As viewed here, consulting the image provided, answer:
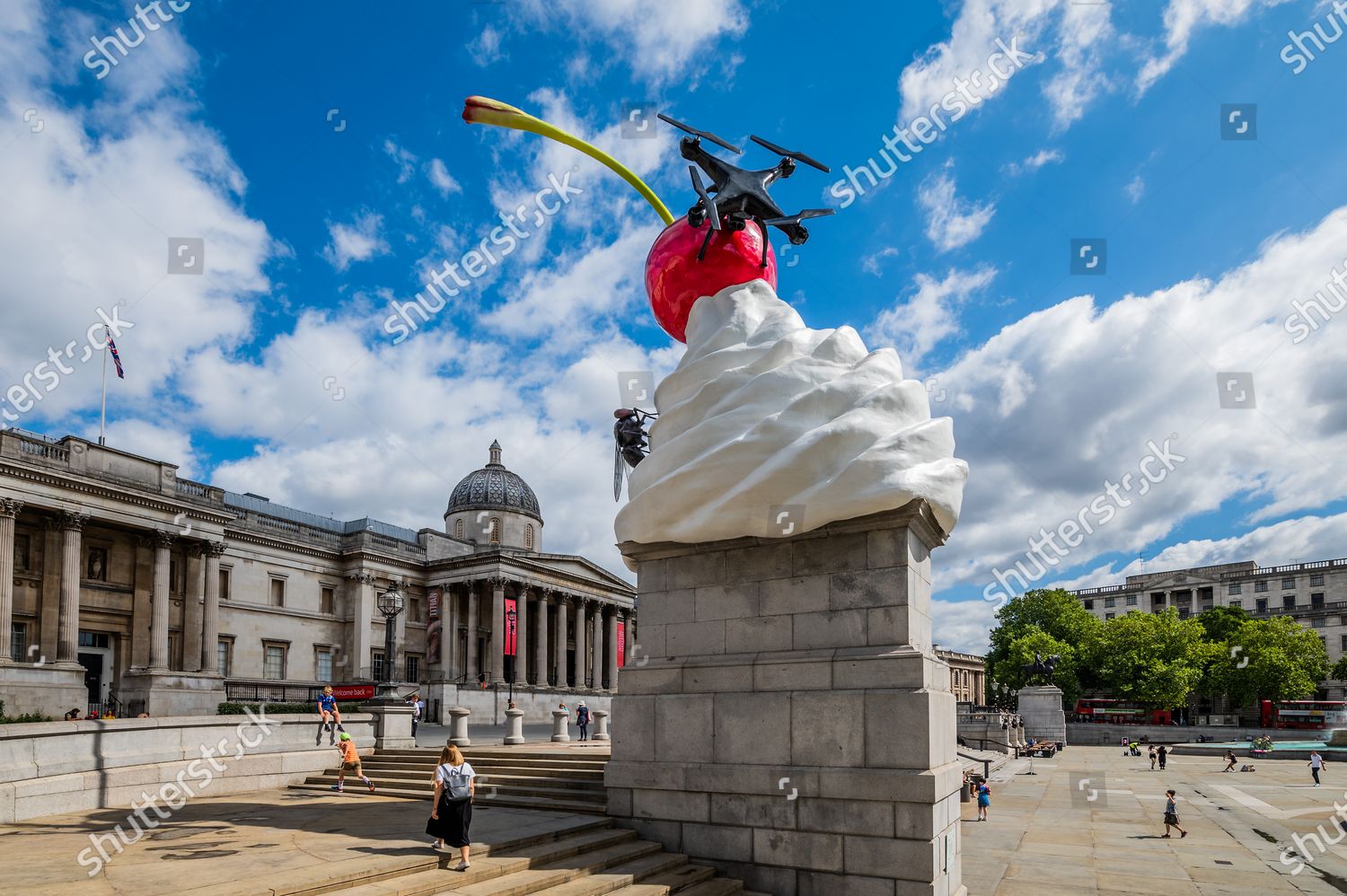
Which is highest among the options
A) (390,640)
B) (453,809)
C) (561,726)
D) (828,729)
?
(390,640)

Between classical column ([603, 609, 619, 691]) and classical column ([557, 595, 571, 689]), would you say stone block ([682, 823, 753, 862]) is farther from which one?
classical column ([603, 609, 619, 691])

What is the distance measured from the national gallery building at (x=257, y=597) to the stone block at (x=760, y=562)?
3901 centimetres

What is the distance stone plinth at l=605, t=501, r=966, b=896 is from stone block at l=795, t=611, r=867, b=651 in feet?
0.06

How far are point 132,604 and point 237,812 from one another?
39.5m

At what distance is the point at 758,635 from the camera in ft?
42.9

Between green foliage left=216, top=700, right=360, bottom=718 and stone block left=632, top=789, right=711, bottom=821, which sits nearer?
stone block left=632, top=789, right=711, bottom=821

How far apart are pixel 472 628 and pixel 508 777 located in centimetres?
5297

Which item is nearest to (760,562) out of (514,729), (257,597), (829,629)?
(829,629)

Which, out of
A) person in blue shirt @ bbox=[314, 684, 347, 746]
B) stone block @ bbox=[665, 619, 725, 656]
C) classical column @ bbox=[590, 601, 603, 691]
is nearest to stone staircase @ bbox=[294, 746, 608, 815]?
person in blue shirt @ bbox=[314, 684, 347, 746]

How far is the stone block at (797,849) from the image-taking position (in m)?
11.6

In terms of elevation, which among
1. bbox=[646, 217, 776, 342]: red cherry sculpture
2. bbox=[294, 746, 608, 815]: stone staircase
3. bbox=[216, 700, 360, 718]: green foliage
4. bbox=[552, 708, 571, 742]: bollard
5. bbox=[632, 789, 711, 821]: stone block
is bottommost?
bbox=[216, 700, 360, 718]: green foliage

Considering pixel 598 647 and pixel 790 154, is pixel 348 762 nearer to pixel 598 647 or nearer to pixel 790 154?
pixel 790 154

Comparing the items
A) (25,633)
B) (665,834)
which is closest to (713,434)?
(665,834)

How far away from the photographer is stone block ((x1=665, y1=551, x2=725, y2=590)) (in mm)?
13602
